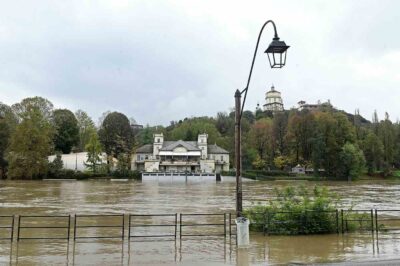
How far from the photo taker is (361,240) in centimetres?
1448

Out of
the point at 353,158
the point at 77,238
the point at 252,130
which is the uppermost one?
the point at 252,130

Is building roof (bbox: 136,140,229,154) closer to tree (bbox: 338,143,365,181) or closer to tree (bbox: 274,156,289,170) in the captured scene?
tree (bbox: 274,156,289,170)

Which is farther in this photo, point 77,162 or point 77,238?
point 77,162

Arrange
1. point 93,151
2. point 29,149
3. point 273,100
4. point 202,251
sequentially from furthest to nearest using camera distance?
point 273,100 < point 93,151 < point 29,149 < point 202,251

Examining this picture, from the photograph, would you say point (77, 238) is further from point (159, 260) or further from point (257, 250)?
point (257, 250)

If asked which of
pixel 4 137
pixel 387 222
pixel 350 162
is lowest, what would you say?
pixel 387 222

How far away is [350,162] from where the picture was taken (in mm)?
86375

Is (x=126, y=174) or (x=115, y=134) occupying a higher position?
(x=115, y=134)

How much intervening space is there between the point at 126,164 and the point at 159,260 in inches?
3508

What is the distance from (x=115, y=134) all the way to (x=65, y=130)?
41.8 ft

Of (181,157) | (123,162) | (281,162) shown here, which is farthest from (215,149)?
(123,162)

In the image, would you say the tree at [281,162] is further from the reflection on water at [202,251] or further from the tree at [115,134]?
the reflection on water at [202,251]

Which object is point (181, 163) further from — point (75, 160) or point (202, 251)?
point (202, 251)

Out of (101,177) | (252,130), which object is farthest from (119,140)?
(252,130)
